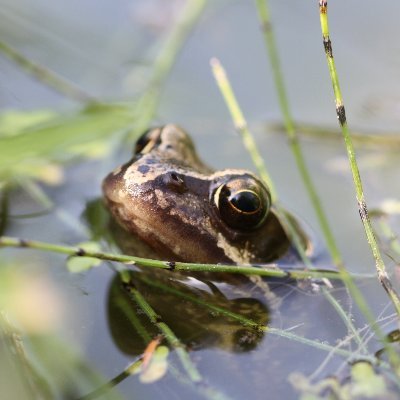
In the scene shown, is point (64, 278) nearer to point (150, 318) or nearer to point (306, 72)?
point (150, 318)

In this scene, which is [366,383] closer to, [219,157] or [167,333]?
[167,333]

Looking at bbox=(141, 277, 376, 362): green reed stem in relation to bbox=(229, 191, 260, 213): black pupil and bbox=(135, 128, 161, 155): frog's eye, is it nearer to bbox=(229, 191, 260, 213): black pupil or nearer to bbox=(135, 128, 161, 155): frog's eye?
bbox=(229, 191, 260, 213): black pupil

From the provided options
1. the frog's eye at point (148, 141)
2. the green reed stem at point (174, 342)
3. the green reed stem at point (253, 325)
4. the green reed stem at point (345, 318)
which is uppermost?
the frog's eye at point (148, 141)

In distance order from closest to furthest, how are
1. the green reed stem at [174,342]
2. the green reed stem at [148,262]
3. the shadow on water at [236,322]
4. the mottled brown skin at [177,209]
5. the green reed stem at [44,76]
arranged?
the green reed stem at [148,262] → the green reed stem at [174,342] → the shadow on water at [236,322] → the mottled brown skin at [177,209] → the green reed stem at [44,76]

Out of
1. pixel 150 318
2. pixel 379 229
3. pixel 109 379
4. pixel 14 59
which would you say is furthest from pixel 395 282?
pixel 14 59

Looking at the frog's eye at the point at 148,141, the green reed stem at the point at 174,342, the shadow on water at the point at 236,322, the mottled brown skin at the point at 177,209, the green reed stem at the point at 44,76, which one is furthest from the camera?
the green reed stem at the point at 44,76

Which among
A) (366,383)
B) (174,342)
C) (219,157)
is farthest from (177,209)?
(219,157)

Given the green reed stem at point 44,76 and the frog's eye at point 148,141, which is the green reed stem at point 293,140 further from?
the green reed stem at point 44,76

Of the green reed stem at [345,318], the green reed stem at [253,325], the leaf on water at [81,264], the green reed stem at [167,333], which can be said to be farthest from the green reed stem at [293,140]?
the leaf on water at [81,264]
